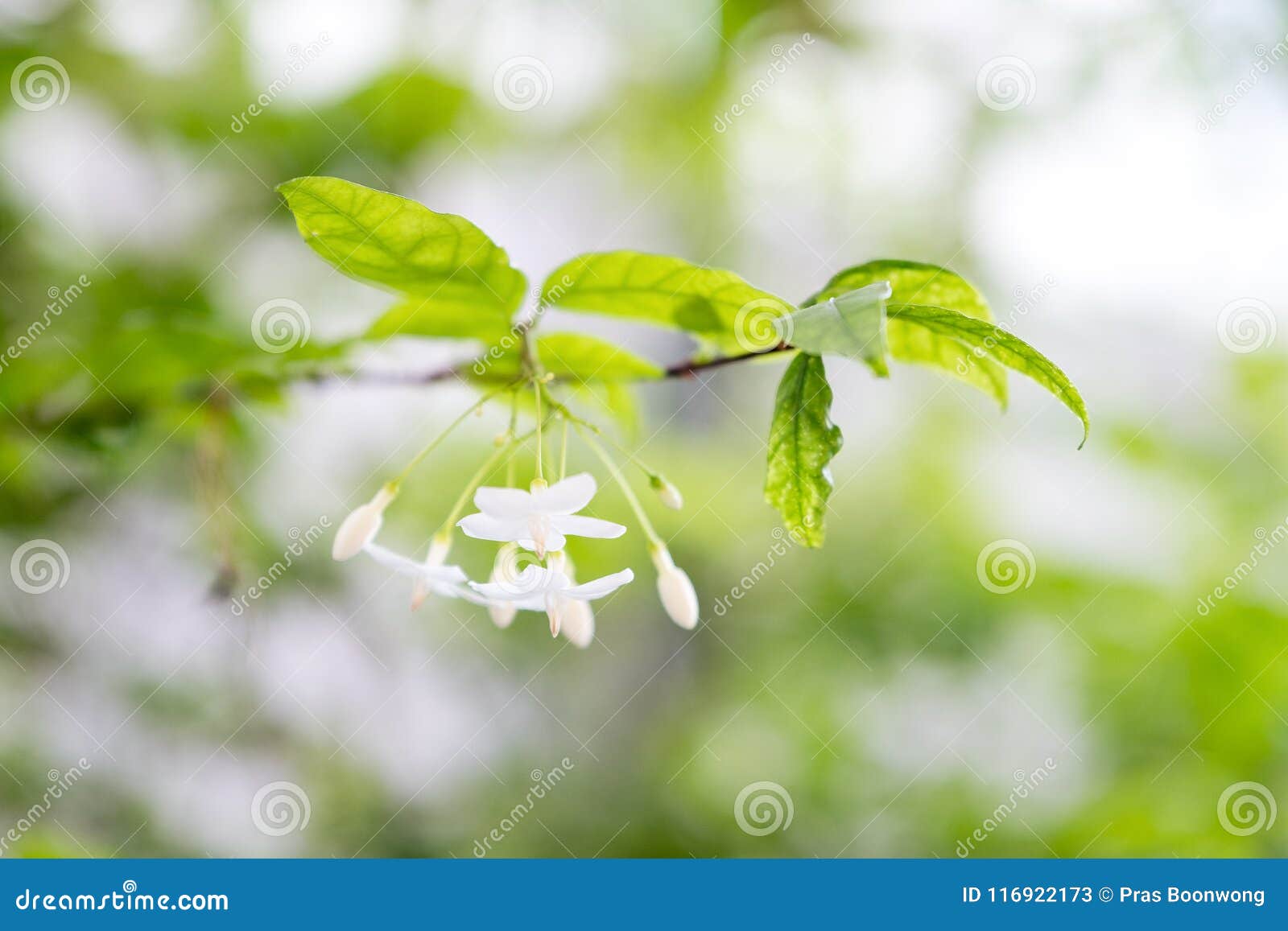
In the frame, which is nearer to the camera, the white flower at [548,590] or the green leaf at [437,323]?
the white flower at [548,590]

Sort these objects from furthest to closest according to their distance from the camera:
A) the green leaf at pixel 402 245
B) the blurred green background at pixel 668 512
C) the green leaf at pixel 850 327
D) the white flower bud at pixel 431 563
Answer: the blurred green background at pixel 668 512, the white flower bud at pixel 431 563, the green leaf at pixel 402 245, the green leaf at pixel 850 327

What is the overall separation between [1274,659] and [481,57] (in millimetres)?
2565

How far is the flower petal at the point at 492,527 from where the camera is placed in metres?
0.71

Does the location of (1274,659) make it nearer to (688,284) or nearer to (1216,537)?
(1216,537)

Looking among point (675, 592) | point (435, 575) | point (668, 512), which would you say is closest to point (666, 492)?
point (675, 592)

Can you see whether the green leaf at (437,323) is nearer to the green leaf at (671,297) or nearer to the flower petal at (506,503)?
the green leaf at (671,297)

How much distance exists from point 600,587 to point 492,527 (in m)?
0.10

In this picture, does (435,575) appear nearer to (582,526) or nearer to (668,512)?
(582,526)

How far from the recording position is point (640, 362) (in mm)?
891

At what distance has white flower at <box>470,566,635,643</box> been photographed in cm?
73

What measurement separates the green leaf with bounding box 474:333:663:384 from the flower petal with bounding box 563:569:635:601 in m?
0.24

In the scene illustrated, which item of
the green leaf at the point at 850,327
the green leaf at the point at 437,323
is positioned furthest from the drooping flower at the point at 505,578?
the green leaf at the point at 850,327

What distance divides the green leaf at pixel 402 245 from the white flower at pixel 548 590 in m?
0.25

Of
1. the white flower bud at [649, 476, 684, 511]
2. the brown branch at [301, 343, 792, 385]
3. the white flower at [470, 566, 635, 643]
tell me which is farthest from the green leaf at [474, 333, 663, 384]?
the white flower at [470, 566, 635, 643]
